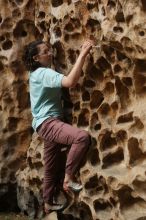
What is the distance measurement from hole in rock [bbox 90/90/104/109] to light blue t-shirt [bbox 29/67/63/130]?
230 mm

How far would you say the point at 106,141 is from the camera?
384 centimetres

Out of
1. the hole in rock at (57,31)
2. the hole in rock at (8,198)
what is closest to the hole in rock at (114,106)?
the hole in rock at (57,31)

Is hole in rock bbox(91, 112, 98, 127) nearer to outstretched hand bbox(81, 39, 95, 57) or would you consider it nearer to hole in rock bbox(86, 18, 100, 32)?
outstretched hand bbox(81, 39, 95, 57)

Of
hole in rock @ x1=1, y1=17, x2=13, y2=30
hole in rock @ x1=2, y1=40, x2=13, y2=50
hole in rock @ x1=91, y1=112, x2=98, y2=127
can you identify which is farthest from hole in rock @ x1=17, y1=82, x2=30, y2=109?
hole in rock @ x1=91, y1=112, x2=98, y2=127

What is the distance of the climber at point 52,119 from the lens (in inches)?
149

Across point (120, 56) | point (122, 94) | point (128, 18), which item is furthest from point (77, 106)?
Answer: point (128, 18)

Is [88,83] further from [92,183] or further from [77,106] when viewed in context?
[92,183]

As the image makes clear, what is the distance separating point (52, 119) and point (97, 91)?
35 cm

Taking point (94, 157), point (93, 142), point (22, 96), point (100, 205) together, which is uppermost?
point (22, 96)

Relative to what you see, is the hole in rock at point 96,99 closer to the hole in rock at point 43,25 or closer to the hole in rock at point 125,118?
the hole in rock at point 125,118

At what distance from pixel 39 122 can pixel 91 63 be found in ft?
1.71

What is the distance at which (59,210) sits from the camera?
13.6ft

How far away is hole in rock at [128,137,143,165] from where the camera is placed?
11.9ft

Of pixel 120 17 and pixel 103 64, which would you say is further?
pixel 103 64
